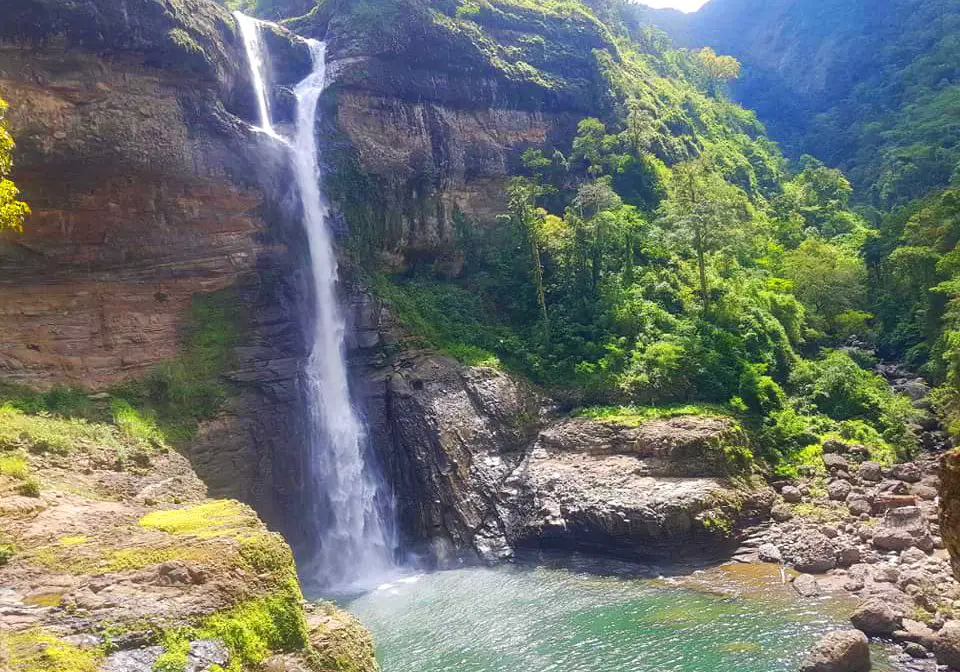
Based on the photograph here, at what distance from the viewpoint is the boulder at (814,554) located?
20.1m

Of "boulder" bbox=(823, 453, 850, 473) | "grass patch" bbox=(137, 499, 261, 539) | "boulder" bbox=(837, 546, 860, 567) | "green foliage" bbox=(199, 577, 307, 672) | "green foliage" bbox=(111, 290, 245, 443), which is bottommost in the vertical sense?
"boulder" bbox=(837, 546, 860, 567)

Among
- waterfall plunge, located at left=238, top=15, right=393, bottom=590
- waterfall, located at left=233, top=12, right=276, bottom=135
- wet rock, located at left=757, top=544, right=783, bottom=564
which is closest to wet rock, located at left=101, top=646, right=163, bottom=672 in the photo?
waterfall plunge, located at left=238, top=15, right=393, bottom=590

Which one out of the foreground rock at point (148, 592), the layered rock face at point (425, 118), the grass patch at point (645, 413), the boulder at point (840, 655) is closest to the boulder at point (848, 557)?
the boulder at point (840, 655)

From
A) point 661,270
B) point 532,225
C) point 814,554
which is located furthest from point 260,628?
point 661,270

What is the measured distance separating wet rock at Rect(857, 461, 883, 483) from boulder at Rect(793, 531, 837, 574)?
505cm

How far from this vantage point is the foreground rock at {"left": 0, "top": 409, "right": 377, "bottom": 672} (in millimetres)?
9555

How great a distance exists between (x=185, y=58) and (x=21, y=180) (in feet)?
29.1

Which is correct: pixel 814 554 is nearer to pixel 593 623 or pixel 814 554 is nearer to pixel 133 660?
pixel 593 623

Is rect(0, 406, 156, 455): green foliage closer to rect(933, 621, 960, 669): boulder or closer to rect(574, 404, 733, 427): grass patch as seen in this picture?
rect(574, 404, 733, 427): grass patch

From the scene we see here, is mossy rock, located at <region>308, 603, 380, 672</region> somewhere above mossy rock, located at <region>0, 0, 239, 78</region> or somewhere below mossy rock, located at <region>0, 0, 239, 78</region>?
below

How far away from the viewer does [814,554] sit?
2053cm

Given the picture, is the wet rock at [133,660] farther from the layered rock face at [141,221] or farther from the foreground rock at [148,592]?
the layered rock face at [141,221]

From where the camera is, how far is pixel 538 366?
3156cm

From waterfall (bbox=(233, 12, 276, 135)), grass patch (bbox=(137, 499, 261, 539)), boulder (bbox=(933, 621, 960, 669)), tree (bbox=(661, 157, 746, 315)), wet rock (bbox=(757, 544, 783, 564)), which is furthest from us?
waterfall (bbox=(233, 12, 276, 135))
